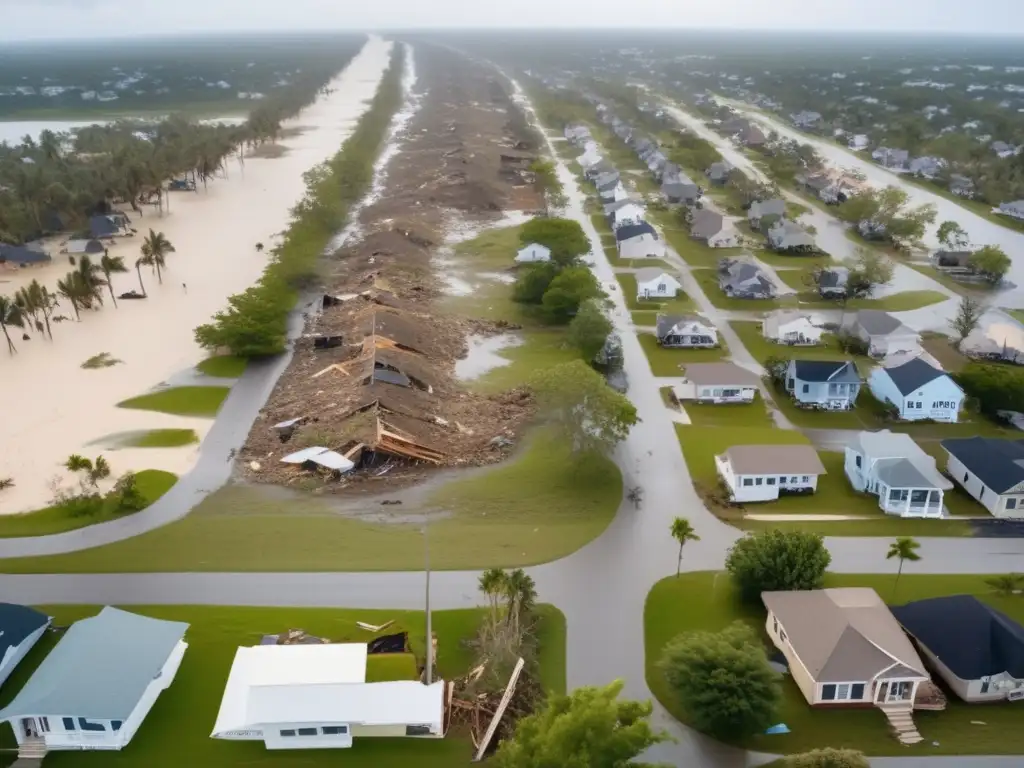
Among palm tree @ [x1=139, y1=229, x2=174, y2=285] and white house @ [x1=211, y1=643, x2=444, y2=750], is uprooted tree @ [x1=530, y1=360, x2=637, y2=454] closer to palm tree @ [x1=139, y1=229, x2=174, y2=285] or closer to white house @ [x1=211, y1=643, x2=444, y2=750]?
white house @ [x1=211, y1=643, x2=444, y2=750]

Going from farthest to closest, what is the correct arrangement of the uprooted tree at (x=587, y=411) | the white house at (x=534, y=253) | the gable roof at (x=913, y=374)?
the white house at (x=534, y=253)
the gable roof at (x=913, y=374)
the uprooted tree at (x=587, y=411)

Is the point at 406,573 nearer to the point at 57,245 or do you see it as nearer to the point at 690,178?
the point at 57,245

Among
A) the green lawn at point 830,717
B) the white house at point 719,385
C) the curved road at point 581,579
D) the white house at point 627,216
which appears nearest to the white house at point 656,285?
the white house at point 719,385

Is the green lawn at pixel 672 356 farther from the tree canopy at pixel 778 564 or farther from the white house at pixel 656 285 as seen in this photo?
the tree canopy at pixel 778 564

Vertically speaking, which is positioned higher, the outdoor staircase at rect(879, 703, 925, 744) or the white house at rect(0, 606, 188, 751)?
the white house at rect(0, 606, 188, 751)

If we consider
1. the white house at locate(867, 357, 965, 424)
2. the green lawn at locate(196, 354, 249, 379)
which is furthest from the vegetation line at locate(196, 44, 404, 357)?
the white house at locate(867, 357, 965, 424)

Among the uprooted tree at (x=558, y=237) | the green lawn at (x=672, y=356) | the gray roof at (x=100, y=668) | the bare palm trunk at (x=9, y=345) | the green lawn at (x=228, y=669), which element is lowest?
the green lawn at (x=672, y=356)

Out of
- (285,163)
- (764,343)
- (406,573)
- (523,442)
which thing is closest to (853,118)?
(285,163)
